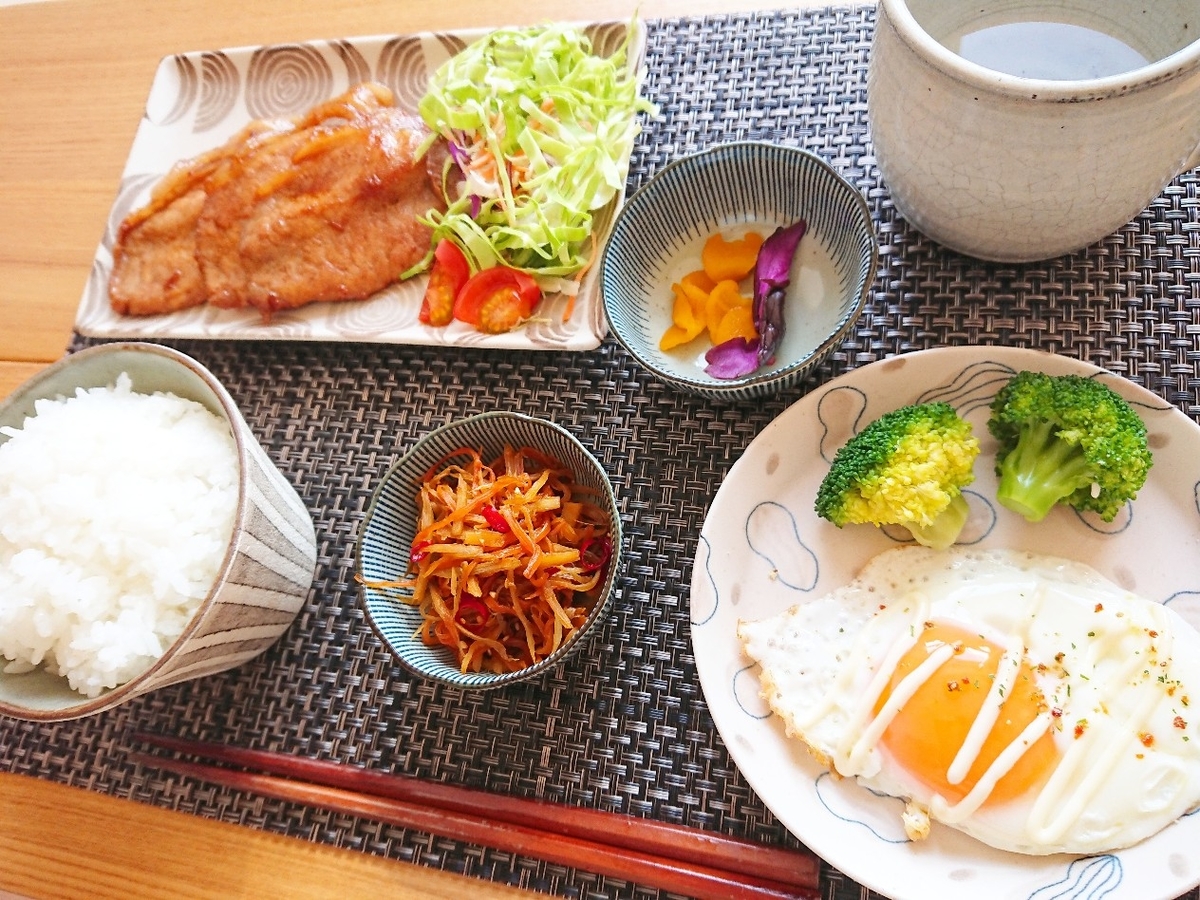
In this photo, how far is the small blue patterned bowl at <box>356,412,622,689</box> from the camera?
1.54 m

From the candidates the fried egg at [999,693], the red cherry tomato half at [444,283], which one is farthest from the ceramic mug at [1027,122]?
the red cherry tomato half at [444,283]

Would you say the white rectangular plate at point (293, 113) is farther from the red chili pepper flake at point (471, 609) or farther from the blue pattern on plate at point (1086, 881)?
the blue pattern on plate at point (1086, 881)

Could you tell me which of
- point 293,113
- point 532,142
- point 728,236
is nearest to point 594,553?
point 728,236

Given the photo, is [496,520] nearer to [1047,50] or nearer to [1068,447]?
[1068,447]

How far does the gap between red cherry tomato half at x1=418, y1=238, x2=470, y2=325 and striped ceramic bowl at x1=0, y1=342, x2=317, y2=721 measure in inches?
18.8

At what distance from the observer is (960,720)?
55.9 inches

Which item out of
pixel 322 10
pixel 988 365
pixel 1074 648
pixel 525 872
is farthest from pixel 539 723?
pixel 322 10

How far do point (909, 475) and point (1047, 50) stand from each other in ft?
2.46

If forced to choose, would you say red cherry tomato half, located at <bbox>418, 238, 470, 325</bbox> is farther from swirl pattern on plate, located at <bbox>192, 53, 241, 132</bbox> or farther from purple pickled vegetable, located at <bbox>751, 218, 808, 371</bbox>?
swirl pattern on plate, located at <bbox>192, 53, 241, 132</bbox>

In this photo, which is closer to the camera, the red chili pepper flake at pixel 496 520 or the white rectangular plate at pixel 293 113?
the red chili pepper flake at pixel 496 520

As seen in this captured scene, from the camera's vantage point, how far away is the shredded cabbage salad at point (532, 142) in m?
1.90

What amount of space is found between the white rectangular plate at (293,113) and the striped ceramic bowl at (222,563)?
1.06ft

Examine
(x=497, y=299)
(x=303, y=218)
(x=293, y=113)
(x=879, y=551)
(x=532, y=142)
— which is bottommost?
(x=879, y=551)

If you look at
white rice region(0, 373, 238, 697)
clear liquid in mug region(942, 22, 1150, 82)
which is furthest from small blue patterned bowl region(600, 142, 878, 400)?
white rice region(0, 373, 238, 697)
